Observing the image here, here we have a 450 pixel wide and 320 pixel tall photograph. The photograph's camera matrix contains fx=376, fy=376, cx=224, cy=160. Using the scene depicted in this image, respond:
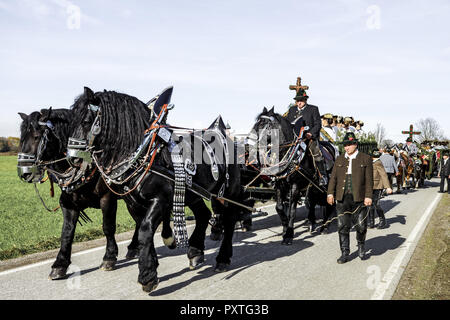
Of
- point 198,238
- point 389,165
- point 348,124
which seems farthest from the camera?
point 389,165

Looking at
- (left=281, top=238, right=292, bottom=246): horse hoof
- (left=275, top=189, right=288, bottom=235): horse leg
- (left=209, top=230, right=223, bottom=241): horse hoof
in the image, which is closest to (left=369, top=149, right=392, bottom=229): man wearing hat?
(left=275, top=189, right=288, bottom=235): horse leg

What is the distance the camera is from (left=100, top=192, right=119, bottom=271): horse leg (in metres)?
5.84

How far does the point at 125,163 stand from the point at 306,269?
3299 mm

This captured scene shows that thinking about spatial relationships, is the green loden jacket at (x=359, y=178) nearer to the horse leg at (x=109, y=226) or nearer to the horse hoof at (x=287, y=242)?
the horse hoof at (x=287, y=242)

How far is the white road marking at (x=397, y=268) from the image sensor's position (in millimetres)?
4880

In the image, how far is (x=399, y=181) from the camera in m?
17.9

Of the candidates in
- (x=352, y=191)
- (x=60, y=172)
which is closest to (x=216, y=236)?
(x=352, y=191)

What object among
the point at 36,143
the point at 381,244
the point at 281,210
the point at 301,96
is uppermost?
the point at 301,96

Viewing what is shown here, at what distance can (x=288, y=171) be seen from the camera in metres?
8.14

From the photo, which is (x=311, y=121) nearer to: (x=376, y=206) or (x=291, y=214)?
(x=291, y=214)

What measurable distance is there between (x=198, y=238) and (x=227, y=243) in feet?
1.64

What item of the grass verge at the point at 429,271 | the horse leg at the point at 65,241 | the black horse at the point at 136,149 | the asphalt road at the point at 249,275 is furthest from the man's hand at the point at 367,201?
the horse leg at the point at 65,241

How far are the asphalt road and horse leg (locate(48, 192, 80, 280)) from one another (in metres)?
0.14
